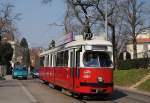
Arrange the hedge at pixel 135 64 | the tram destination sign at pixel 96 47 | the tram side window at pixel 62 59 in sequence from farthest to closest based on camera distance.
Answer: the hedge at pixel 135 64
the tram side window at pixel 62 59
the tram destination sign at pixel 96 47

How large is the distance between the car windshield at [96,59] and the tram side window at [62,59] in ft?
11.5

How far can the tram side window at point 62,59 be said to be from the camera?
27.0 m

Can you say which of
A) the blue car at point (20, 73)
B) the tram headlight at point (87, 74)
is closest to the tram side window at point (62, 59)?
the tram headlight at point (87, 74)

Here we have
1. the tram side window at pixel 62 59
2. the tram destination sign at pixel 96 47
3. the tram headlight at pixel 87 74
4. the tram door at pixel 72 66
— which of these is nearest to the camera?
the tram headlight at pixel 87 74

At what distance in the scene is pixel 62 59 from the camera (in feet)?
94.1

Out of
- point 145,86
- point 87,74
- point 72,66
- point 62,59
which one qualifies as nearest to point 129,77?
point 145,86

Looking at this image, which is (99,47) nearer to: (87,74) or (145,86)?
(87,74)

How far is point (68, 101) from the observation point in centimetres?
2267

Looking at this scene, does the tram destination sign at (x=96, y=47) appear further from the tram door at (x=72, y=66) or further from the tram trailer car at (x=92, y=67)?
the tram door at (x=72, y=66)

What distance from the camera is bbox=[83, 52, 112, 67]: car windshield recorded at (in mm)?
23453

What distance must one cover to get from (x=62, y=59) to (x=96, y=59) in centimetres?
550

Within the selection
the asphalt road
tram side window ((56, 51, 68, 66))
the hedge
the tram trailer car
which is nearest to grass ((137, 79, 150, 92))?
the asphalt road

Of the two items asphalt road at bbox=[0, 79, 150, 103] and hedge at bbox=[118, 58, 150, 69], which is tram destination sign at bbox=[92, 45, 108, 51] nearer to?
asphalt road at bbox=[0, 79, 150, 103]

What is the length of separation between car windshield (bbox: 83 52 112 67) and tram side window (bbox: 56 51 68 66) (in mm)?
3506
